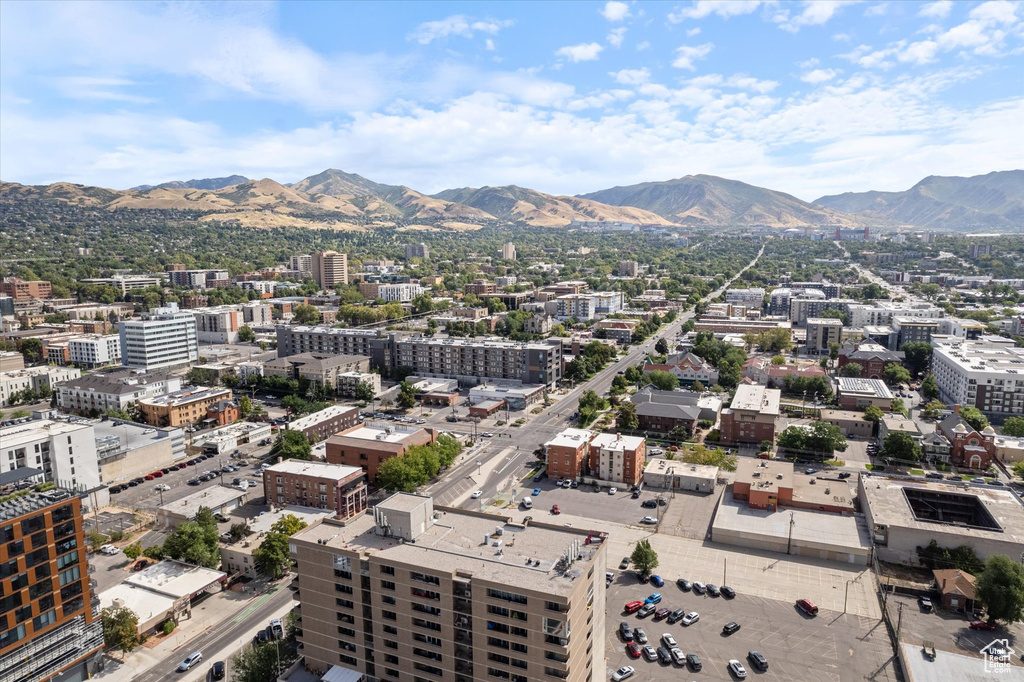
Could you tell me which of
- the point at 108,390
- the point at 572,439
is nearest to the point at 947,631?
the point at 572,439

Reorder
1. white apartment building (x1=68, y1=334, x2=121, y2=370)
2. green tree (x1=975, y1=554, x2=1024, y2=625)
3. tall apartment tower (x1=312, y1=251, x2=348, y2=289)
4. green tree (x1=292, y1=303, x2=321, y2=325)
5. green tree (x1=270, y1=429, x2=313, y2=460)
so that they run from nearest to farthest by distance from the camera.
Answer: green tree (x1=975, y1=554, x2=1024, y2=625) < green tree (x1=270, y1=429, x2=313, y2=460) < white apartment building (x1=68, y1=334, x2=121, y2=370) < green tree (x1=292, y1=303, x2=321, y2=325) < tall apartment tower (x1=312, y1=251, x2=348, y2=289)

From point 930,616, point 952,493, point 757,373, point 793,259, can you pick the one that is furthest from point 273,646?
point 793,259

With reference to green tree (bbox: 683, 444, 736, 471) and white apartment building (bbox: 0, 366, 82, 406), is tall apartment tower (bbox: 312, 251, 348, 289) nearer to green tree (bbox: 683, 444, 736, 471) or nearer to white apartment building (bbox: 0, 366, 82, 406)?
white apartment building (bbox: 0, 366, 82, 406)

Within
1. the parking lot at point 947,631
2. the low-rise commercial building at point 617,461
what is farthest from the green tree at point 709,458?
the parking lot at point 947,631

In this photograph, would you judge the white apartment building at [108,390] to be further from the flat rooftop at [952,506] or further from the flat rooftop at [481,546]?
the flat rooftop at [952,506]

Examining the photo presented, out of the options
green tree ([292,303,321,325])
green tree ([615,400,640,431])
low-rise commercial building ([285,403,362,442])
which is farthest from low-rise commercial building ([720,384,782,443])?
green tree ([292,303,321,325])

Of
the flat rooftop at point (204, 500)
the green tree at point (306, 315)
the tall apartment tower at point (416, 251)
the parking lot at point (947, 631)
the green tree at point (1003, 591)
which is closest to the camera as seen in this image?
the parking lot at point (947, 631)

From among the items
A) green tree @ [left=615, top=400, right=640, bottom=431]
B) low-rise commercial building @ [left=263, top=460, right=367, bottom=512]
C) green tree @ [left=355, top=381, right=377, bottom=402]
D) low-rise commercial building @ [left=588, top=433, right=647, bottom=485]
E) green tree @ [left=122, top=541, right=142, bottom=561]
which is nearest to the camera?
green tree @ [left=122, top=541, right=142, bottom=561]

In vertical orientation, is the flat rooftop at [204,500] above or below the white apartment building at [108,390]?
below
